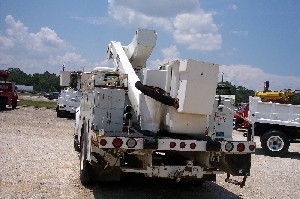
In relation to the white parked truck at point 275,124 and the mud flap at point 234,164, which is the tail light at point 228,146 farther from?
the white parked truck at point 275,124

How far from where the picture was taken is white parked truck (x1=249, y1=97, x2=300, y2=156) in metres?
13.7

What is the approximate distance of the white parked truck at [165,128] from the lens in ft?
18.9

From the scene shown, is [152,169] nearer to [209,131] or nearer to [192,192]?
[209,131]

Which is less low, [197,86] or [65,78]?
[65,78]

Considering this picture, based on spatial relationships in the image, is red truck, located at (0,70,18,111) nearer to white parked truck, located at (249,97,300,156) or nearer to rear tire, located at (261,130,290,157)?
white parked truck, located at (249,97,300,156)

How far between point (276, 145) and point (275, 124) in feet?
2.53

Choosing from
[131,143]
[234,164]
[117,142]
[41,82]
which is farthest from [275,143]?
[41,82]

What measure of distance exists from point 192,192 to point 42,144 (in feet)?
21.3

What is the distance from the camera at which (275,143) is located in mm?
13938

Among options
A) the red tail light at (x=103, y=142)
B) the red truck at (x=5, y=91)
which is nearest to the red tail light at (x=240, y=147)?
the red tail light at (x=103, y=142)

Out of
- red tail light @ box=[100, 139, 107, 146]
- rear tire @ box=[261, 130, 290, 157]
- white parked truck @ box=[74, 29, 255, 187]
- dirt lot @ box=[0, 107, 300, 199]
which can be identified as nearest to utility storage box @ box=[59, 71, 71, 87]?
dirt lot @ box=[0, 107, 300, 199]

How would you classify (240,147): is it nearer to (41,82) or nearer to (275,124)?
(275,124)

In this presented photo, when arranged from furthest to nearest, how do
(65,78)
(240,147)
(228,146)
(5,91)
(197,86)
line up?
(5,91) < (65,78) < (240,147) < (228,146) < (197,86)

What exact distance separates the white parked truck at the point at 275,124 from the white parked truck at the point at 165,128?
7.06 meters
